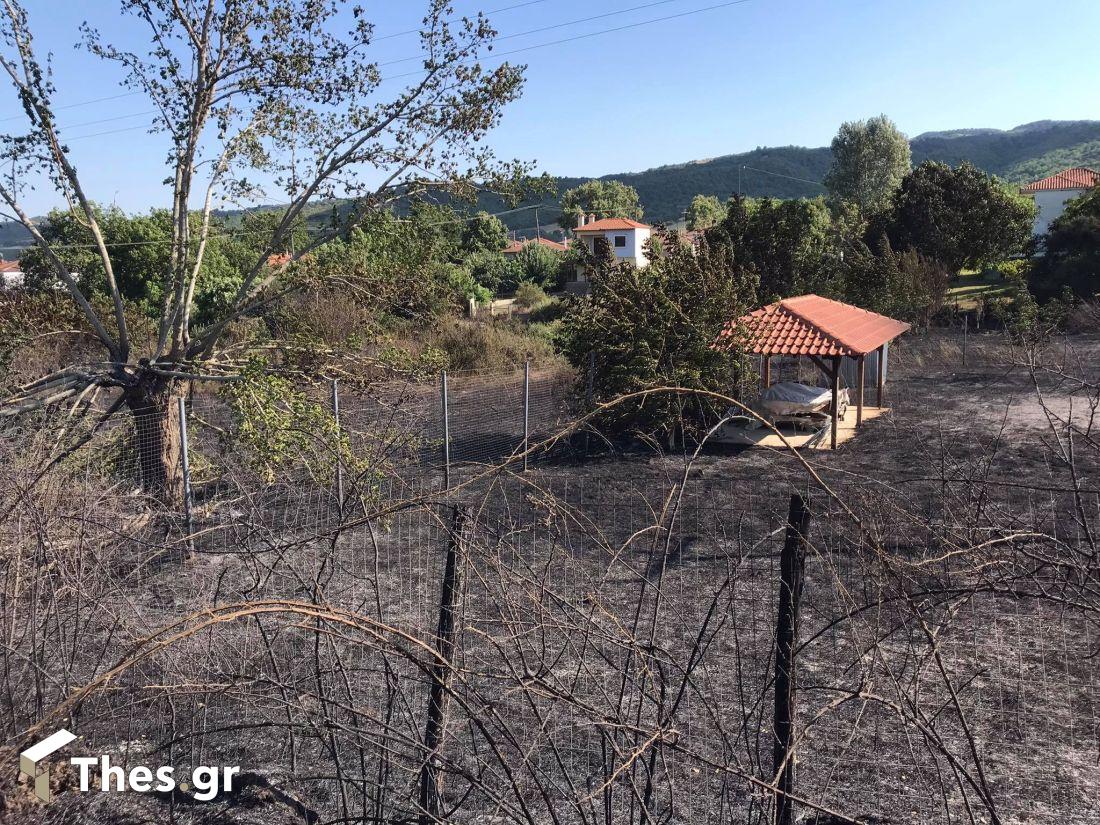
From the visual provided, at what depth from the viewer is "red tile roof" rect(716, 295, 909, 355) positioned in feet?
47.1

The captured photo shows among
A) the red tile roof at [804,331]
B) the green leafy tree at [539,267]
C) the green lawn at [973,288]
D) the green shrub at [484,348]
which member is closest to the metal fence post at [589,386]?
the red tile roof at [804,331]

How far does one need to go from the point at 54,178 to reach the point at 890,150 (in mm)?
76276

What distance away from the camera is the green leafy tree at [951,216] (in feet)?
109

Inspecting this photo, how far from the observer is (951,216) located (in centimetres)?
3316

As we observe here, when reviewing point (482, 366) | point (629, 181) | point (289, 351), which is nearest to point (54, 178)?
point (289, 351)

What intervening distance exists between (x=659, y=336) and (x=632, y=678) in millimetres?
11785

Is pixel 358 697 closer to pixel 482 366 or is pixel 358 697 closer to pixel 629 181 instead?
pixel 482 366

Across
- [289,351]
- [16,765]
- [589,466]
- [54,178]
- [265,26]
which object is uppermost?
[265,26]

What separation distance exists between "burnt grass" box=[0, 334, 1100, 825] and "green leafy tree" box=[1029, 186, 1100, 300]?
2317cm

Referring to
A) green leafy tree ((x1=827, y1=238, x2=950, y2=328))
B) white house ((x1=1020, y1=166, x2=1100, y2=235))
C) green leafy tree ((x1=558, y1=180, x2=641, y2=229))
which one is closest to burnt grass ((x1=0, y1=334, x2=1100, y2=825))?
green leafy tree ((x1=827, y1=238, x2=950, y2=328))

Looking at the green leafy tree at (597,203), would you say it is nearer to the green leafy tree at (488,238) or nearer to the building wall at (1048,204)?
the green leafy tree at (488,238)

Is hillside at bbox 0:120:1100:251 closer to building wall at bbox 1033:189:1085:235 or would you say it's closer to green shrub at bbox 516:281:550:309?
building wall at bbox 1033:189:1085:235

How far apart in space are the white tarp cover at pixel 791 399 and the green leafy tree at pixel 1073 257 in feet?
58.2

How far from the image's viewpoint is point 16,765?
9.50 ft
